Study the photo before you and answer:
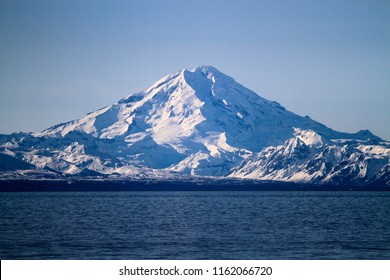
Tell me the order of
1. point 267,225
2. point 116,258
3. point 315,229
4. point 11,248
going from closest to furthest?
point 116,258 < point 11,248 < point 315,229 < point 267,225

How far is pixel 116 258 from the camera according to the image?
109m

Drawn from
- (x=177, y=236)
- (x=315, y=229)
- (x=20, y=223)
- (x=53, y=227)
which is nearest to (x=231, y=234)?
(x=177, y=236)

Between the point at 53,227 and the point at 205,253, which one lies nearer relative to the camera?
the point at 205,253

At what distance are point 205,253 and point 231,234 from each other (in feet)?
96.8

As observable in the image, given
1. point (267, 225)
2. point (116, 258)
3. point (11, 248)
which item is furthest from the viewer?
point (267, 225)

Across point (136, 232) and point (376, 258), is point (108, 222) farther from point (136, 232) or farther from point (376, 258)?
point (376, 258)

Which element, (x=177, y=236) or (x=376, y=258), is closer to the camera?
(x=376, y=258)

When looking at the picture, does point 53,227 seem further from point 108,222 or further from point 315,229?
point 315,229

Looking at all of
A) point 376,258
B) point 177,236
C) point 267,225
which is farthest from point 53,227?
point 376,258

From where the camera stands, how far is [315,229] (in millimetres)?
157125
